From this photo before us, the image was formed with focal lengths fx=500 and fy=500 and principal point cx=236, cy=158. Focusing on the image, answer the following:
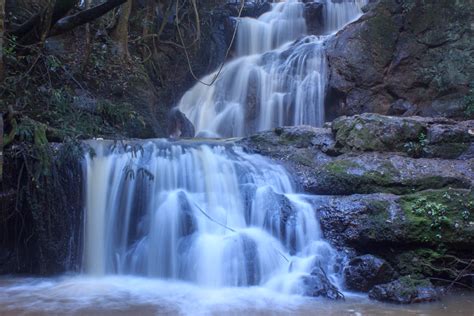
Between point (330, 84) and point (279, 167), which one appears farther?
point (330, 84)

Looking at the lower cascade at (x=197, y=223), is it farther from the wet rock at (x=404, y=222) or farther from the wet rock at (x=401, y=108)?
the wet rock at (x=401, y=108)

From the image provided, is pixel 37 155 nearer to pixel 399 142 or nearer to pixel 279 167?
pixel 279 167

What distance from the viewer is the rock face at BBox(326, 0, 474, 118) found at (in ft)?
40.7

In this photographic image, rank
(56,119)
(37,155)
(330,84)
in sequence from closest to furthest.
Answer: (37,155) < (56,119) < (330,84)

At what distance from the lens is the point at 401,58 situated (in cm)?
1285

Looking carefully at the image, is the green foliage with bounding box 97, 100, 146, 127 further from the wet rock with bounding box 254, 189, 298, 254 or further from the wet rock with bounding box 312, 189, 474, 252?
the wet rock with bounding box 312, 189, 474, 252

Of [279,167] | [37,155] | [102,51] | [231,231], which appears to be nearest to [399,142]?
[279,167]

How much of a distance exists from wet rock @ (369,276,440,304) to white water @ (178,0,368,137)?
22.6ft

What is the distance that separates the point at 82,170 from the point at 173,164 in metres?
1.39

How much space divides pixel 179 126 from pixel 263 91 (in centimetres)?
251

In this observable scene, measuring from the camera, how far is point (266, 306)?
5438 mm

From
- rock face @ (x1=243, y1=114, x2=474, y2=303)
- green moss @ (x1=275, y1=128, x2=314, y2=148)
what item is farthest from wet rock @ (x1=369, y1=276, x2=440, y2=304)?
green moss @ (x1=275, y1=128, x2=314, y2=148)

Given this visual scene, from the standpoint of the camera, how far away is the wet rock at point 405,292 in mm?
5642

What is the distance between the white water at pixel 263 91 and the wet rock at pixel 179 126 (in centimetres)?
48
